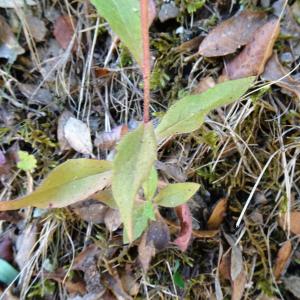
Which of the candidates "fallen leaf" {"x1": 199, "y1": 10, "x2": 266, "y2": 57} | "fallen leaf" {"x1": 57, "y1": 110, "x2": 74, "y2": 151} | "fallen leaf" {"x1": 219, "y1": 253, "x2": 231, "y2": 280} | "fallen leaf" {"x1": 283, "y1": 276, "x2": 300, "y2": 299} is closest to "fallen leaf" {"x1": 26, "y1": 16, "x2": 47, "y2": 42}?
"fallen leaf" {"x1": 57, "y1": 110, "x2": 74, "y2": 151}

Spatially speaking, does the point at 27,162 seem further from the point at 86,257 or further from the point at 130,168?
the point at 130,168

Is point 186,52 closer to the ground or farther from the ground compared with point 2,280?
farther from the ground

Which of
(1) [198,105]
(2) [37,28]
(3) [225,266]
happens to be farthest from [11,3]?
(3) [225,266]

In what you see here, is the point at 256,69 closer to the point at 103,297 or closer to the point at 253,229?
the point at 253,229

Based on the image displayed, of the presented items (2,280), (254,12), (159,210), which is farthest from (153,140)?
(2,280)

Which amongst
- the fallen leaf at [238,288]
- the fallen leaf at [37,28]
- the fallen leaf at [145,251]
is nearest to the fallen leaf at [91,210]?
the fallen leaf at [145,251]

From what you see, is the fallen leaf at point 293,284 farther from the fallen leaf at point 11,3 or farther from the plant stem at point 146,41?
the fallen leaf at point 11,3

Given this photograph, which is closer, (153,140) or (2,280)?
(153,140)
